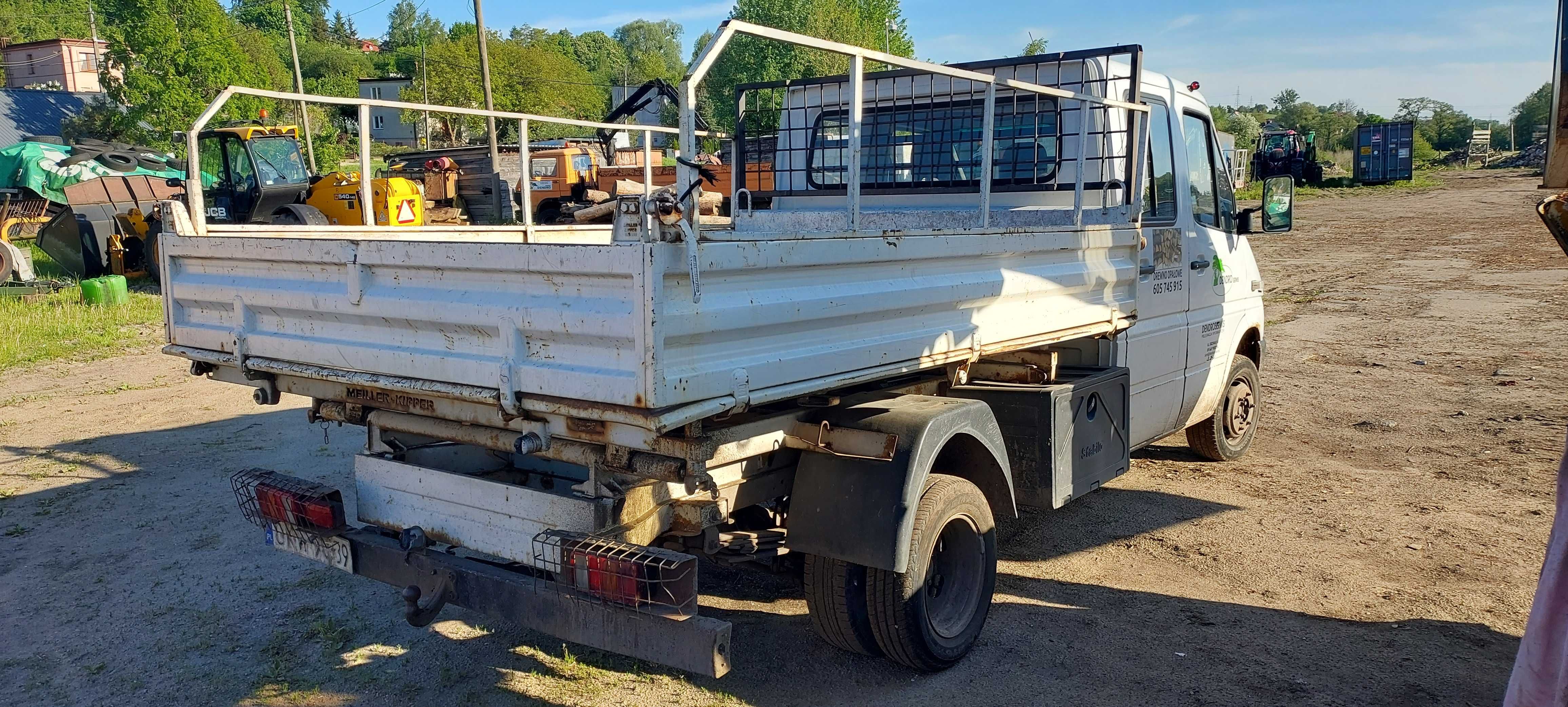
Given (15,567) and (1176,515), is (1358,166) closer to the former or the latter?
(1176,515)

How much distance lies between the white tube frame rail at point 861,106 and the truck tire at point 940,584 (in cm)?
104

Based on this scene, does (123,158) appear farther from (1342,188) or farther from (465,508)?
(1342,188)

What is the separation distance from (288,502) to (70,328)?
403 inches

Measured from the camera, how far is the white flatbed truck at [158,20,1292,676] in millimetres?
2850

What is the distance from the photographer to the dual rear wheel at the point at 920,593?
358 centimetres

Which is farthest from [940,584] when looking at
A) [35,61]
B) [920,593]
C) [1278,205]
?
[35,61]

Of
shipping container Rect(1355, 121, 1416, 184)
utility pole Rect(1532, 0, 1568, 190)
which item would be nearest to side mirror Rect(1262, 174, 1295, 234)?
utility pole Rect(1532, 0, 1568, 190)

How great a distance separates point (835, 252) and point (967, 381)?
148 cm

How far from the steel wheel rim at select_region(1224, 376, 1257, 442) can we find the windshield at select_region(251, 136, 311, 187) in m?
14.6

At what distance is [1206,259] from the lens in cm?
575

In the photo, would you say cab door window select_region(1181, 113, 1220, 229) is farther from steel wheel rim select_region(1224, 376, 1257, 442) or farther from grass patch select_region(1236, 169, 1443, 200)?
grass patch select_region(1236, 169, 1443, 200)

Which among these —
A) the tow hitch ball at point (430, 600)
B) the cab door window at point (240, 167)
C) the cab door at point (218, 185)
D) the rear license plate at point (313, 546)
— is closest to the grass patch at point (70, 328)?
the cab door at point (218, 185)

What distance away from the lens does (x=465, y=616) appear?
4.41 m

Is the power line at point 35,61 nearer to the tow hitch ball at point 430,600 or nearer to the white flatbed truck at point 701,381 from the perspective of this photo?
the white flatbed truck at point 701,381
